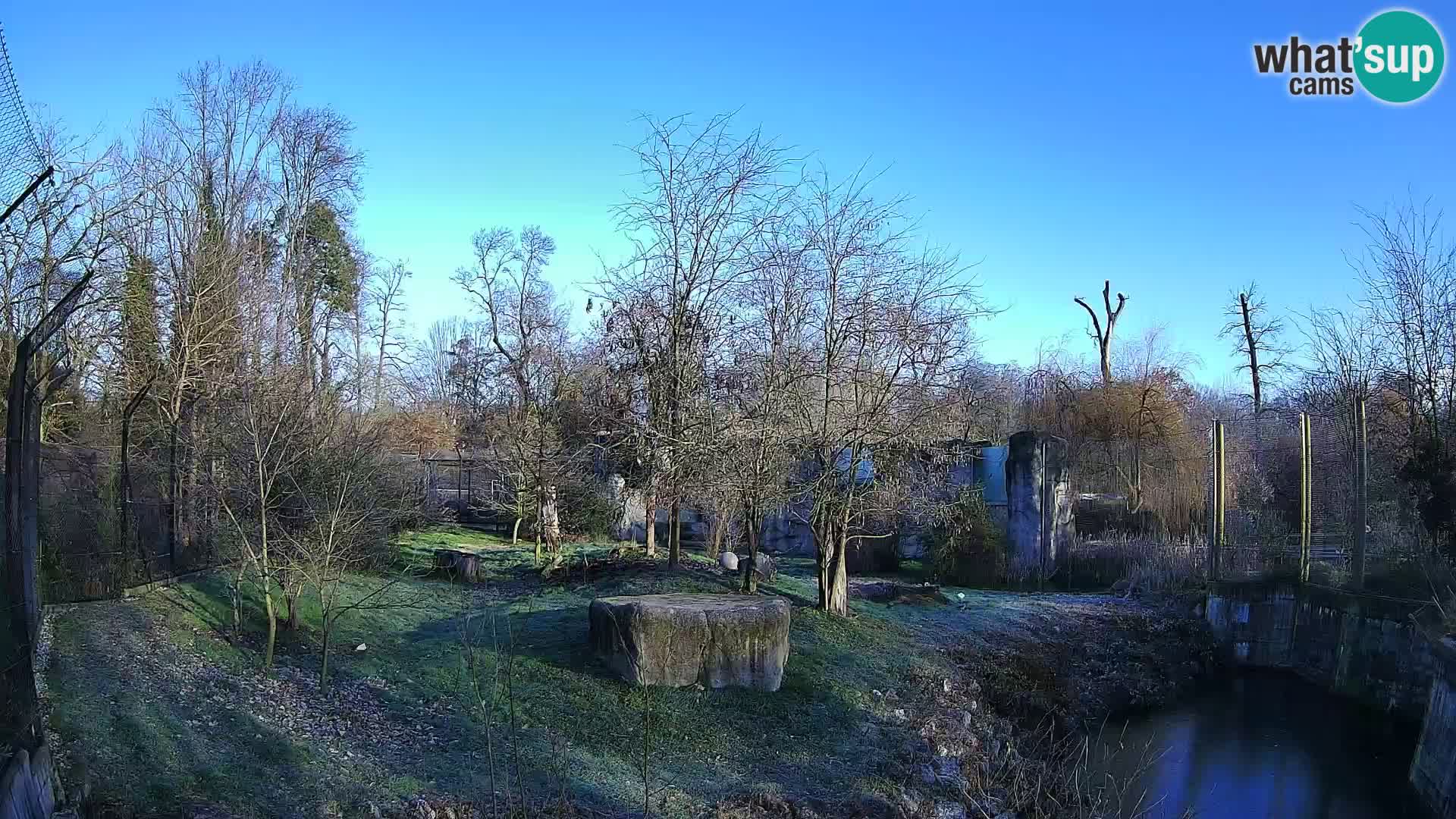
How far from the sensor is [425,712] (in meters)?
8.08

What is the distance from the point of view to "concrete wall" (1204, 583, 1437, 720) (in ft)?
38.0

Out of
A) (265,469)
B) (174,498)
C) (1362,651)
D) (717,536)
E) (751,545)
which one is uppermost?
(265,469)

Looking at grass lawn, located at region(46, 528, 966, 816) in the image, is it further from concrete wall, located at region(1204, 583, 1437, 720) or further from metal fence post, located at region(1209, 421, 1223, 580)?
metal fence post, located at region(1209, 421, 1223, 580)

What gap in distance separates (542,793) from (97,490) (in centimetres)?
721

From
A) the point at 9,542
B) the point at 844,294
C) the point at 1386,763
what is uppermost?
the point at 844,294

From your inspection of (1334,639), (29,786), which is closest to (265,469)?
(29,786)

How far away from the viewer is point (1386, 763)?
10547 mm

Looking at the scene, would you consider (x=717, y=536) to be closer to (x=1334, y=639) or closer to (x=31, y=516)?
(x=1334, y=639)

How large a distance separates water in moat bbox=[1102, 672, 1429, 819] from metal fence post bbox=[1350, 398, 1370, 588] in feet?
5.63

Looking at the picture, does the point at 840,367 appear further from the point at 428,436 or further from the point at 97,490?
the point at 428,436

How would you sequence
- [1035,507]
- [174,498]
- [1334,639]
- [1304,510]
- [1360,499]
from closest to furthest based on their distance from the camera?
[174,498]
[1360,499]
[1334,639]
[1304,510]
[1035,507]

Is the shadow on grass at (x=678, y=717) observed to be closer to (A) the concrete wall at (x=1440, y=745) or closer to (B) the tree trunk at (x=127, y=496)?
(B) the tree trunk at (x=127, y=496)

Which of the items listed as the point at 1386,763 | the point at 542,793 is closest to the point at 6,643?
the point at 542,793

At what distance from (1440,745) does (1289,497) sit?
11.3 m
